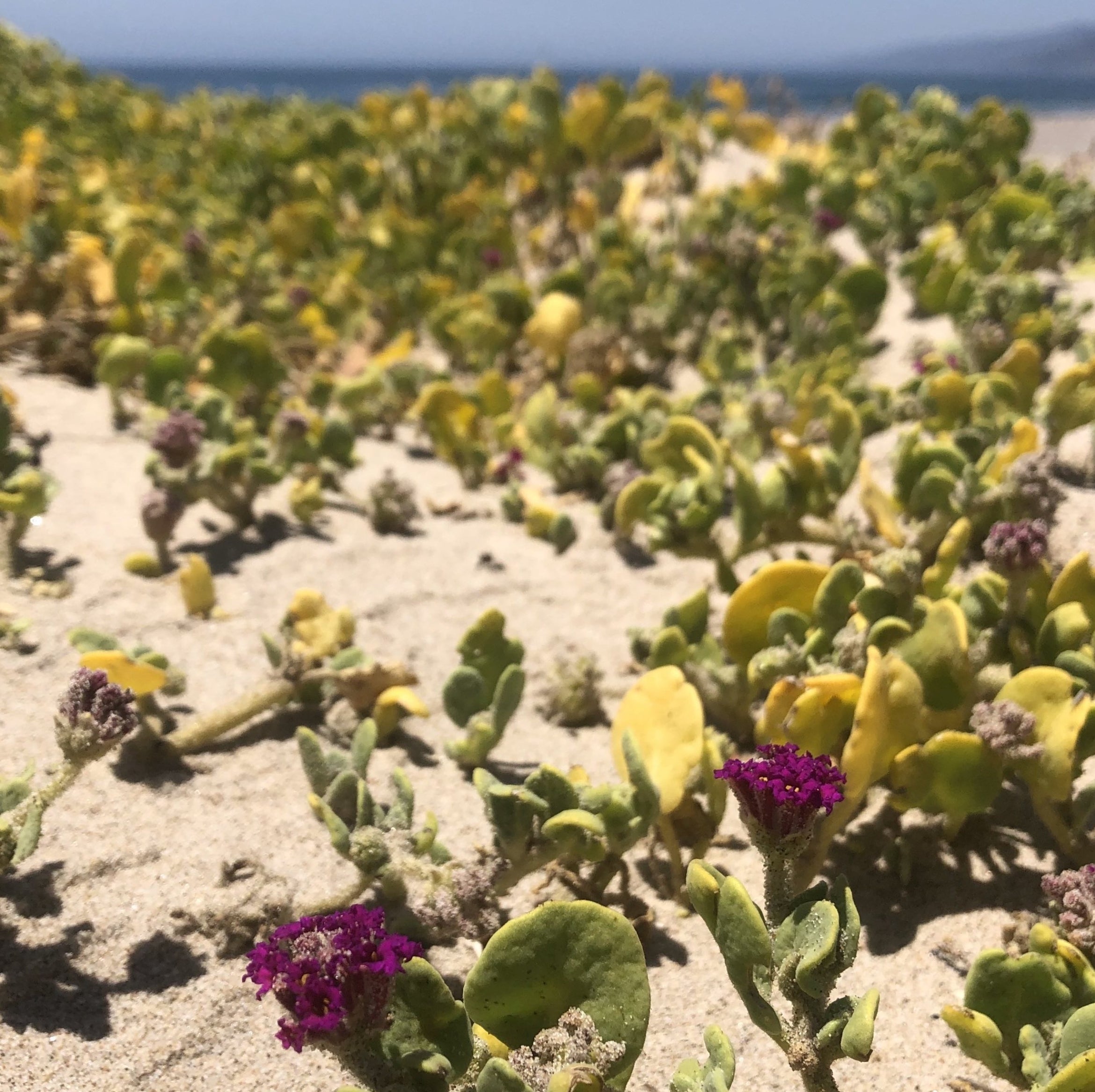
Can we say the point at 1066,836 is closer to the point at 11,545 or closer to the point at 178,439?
the point at 178,439

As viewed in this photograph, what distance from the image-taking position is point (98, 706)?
5.05 ft

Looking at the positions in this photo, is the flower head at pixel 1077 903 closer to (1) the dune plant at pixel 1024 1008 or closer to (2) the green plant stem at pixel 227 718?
(1) the dune plant at pixel 1024 1008

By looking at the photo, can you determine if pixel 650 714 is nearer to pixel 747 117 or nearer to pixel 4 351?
pixel 4 351

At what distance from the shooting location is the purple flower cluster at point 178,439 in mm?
2518

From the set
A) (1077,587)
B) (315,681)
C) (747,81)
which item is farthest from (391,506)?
(747,81)

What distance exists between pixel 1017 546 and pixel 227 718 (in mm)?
1469

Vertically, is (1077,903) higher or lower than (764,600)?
lower

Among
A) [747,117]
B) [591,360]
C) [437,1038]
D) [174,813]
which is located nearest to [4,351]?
[591,360]

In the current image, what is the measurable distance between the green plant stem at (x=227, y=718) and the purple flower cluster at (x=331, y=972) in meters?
0.85

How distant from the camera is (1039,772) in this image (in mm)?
1607

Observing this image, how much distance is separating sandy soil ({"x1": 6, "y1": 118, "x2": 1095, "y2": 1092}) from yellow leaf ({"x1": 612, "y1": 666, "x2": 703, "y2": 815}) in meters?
0.23

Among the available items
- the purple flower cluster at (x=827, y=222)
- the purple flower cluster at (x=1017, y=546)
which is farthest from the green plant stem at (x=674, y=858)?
the purple flower cluster at (x=827, y=222)

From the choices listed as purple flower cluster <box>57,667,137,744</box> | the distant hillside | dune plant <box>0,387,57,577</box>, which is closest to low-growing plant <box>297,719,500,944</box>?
purple flower cluster <box>57,667,137,744</box>

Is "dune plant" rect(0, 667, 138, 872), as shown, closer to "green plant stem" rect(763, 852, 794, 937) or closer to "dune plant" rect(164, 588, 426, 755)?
"dune plant" rect(164, 588, 426, 755)
